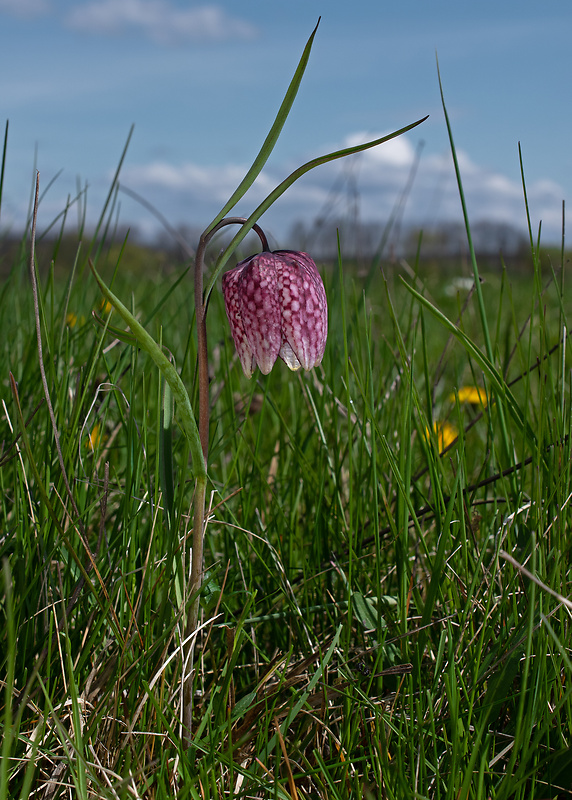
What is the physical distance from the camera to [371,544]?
1.00 metres

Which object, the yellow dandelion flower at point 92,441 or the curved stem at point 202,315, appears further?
the yellow dandelion flower at point 92,441

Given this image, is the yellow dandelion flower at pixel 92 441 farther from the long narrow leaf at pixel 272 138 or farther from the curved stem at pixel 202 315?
the long narrow leaf at pixel 272 138

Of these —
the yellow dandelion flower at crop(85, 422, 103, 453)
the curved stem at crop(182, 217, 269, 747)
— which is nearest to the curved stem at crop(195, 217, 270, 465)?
the curved stem at crop(182, 217, 269, 747)

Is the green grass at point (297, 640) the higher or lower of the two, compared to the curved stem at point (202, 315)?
lower

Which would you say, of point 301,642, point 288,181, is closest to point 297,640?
point 301,642

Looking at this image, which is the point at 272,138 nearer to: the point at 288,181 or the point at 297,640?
the point at 288,181

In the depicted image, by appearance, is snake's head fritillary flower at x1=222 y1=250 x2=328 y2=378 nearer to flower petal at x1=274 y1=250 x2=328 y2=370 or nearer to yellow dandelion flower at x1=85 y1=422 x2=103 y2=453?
flower petal at x1=274 y1=250 x2=328 y2=370


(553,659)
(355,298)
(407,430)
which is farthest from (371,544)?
(355,298)

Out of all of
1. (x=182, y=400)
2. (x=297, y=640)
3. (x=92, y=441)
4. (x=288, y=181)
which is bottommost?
(x=297, y=640)

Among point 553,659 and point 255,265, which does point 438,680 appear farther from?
point 255,265

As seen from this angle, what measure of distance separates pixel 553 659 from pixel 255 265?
498mm

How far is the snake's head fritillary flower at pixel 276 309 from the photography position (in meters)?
0.70

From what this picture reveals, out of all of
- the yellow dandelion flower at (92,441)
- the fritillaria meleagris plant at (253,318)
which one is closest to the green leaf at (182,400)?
the fritillaria meleagris plant at (253,318)

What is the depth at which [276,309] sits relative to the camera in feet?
2.31
